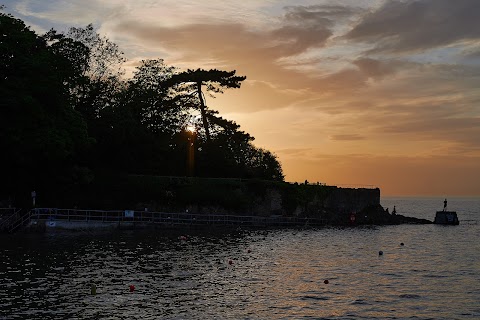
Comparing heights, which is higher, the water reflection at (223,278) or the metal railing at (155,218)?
the metal railing at (155,218)

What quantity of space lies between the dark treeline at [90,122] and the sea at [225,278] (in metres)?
11.7

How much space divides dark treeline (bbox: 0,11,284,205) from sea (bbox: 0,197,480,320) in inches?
459

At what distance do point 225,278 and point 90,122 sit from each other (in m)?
51.3

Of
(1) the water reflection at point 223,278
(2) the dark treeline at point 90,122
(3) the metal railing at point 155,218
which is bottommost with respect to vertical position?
(1) the water reflection at point 223,278

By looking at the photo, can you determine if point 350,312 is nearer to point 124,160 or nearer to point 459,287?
point 459,287

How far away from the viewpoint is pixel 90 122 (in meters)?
82.8

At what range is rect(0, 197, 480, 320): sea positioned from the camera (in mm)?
29062

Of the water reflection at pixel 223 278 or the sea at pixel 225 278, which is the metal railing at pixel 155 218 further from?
the water reflection at pixel 223 278

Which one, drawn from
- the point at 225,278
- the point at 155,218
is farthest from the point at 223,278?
the point at 155,218

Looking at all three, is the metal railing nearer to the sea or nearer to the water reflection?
the sea

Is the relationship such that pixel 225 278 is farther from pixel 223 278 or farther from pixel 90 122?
pixel 90 122

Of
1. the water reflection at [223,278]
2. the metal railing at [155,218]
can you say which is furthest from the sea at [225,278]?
the metal railing at [155,218]

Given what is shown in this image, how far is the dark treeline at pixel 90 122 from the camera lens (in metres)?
64.4

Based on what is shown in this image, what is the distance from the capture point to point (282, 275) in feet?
134
